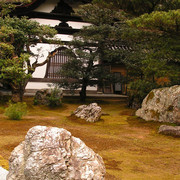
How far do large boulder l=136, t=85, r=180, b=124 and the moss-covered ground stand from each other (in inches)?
12.5

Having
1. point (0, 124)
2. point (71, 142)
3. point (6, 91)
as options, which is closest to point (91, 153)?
point (71, 142)

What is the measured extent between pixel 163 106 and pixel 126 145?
3137 millimetres

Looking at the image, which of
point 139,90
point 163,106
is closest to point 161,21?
point 163,106

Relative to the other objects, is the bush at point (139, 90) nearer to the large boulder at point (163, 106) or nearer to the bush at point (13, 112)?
the large boulder at point (163, 106)

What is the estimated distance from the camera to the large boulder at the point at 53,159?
233cm

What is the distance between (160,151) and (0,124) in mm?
4408

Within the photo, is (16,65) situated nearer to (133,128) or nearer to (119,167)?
(133,128)

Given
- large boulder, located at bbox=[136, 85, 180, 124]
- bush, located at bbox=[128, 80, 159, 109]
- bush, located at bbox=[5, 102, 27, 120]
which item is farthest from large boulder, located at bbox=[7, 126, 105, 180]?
bush, located at bbox=[128, 80, 159, 109]

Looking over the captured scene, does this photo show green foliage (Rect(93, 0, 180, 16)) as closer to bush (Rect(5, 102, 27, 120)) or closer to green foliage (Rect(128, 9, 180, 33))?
green foliage (Rect(128, 9, 180, 33))

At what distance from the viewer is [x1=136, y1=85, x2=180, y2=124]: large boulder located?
291 inches

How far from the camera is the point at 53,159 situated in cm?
238

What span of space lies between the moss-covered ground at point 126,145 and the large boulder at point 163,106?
32cm

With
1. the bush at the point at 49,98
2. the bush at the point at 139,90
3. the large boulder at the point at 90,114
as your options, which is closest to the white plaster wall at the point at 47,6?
the bush at the point at 49,98

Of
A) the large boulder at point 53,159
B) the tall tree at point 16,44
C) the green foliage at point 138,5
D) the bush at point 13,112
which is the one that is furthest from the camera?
the tall tree at point 16,44
